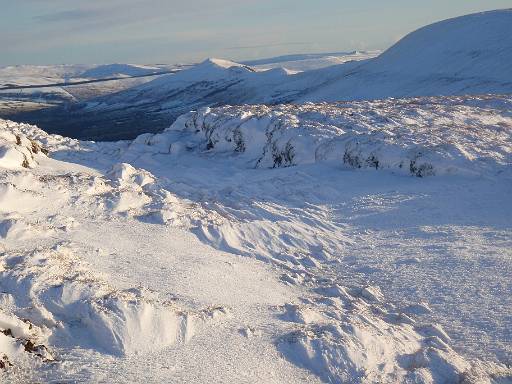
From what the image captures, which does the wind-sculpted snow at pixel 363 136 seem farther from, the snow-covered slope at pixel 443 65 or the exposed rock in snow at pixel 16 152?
the snow-covered slope at pixel 443 65

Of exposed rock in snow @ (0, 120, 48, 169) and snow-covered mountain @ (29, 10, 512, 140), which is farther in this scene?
snow-covered mountain @ (29, 10, 512, 140)

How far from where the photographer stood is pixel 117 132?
64.4m

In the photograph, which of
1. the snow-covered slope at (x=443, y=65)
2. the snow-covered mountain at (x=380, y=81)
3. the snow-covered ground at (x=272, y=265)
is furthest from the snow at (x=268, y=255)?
the snow-covered mountain at (x=380, y=81)

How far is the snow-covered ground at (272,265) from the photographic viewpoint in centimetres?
620

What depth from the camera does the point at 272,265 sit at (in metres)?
9.72

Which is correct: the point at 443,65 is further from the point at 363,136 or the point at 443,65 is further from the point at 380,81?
the point at 363,136

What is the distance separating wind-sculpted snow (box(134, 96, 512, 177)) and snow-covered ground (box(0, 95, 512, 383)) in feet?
0.31

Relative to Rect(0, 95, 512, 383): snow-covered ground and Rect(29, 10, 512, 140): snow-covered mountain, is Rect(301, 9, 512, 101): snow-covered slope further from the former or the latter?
Rect(0, 95, 512, 383): snow-covered ground

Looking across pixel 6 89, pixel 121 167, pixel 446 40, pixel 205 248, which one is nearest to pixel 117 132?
pixel 446 40

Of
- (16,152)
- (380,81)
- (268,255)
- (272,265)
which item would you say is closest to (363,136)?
(268,255)

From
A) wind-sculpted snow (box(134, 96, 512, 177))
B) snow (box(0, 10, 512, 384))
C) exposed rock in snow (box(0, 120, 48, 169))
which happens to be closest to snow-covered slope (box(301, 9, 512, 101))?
wind-sculpted snow (box(134, 96, 512, 177))

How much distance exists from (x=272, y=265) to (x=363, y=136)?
8725mm

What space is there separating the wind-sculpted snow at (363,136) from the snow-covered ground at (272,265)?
0.10 metres

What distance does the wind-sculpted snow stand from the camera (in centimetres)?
1505
